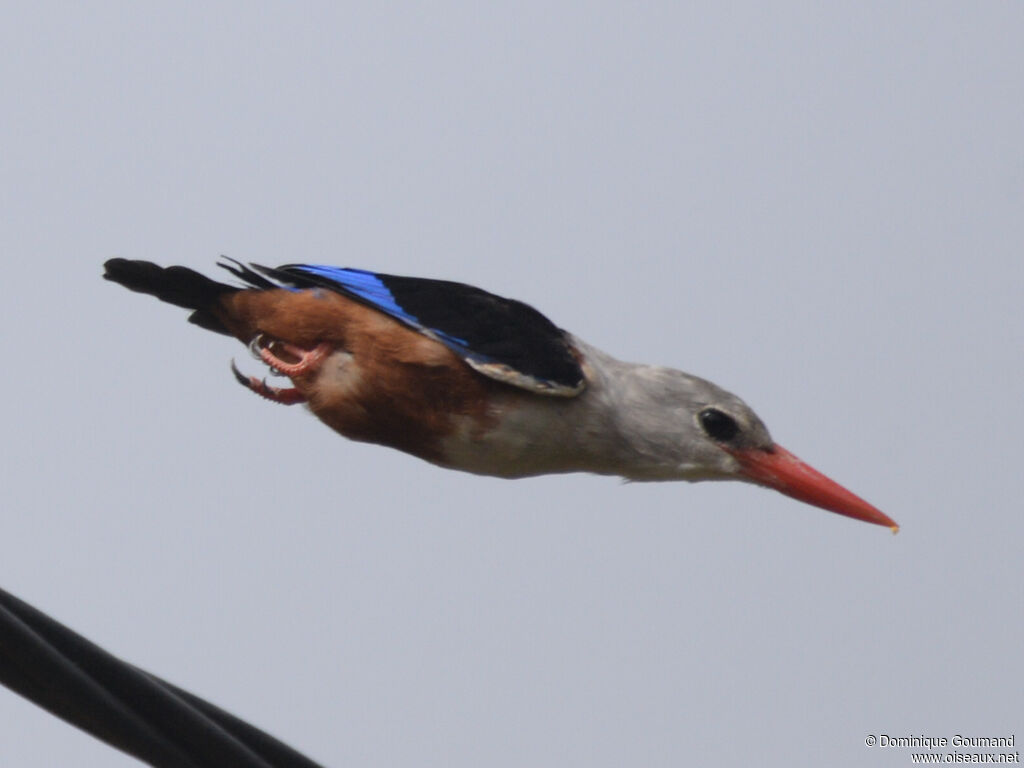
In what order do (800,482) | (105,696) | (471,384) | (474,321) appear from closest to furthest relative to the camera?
(105,696) < (471,384) < (474,321) < (800,482)

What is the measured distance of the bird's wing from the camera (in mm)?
4406

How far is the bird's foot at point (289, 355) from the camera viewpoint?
4578mm

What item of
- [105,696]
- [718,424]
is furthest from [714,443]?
[105,696]

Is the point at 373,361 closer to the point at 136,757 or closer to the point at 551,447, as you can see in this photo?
the point at 551,447

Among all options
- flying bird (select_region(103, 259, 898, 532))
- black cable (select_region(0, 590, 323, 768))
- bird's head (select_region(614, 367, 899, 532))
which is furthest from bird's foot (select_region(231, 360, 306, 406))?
black cable (select_region(0, 590, 323, 768))

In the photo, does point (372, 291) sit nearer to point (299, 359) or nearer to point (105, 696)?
point (299, 359)

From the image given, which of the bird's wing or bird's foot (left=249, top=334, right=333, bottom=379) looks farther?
bird's foot (left=249, top=334, right=333, bottom=379)

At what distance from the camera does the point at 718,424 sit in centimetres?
475

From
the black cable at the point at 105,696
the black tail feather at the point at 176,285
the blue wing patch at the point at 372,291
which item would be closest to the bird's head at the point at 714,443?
the blue wing patch at the point at 372,291

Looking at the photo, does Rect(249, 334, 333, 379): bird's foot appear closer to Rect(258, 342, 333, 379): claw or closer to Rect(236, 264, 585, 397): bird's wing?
Rect(258, 342, 333, 379): claw

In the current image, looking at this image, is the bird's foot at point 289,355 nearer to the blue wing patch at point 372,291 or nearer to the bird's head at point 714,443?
the blue wing patch at point 372,291

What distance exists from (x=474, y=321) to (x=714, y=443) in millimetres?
825

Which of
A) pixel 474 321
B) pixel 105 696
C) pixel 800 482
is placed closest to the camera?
pixel 105 696

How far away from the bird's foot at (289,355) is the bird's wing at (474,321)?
183 millimetres
